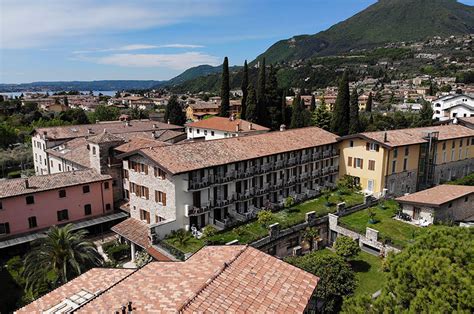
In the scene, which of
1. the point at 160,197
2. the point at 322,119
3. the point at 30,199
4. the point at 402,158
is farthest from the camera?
the point at 322,119

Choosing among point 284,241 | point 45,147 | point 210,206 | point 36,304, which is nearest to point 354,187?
point 284,241

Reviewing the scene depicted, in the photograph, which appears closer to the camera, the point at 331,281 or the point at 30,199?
the point at 331,281

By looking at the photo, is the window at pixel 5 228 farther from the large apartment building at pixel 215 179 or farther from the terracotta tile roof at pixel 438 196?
the terracotta tile roof at pixel 438 196

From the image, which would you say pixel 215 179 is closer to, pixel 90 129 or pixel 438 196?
pixel 438 196

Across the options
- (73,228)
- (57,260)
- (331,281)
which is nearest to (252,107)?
(73,228)

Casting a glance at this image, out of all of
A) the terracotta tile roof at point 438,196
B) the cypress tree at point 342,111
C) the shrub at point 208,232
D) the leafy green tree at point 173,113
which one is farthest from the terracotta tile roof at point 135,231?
the leafy green tree at point 173,113
